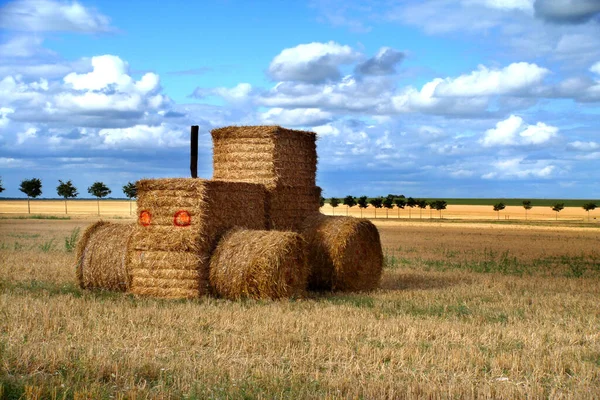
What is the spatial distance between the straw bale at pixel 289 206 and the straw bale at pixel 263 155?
6.4 inches

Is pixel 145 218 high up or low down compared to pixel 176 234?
up

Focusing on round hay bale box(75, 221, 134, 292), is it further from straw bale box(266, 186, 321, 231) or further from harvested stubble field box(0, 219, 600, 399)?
straw bale box(266, 186, 321, 231)

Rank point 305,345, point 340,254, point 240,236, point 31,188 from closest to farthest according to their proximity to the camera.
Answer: point 305,345, point 240,236, point 340,254, point 31,188

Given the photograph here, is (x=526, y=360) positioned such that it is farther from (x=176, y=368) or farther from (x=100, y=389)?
(x=100, y=389)

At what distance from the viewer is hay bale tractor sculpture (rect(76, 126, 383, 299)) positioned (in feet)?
40.1

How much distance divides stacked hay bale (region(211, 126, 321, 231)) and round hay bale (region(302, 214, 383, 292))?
55cm

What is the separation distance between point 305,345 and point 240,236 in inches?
177

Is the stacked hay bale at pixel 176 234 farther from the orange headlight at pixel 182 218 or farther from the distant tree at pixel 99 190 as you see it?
the distant tree at pixel 99 190

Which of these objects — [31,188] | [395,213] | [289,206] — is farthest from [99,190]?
[289,206]

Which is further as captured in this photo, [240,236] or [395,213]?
[395,213]

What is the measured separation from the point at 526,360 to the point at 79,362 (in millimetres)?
4749

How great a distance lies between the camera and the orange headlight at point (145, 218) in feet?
42.1

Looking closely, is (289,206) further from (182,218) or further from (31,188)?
(31,188)

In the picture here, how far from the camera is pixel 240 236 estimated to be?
41.1ft
